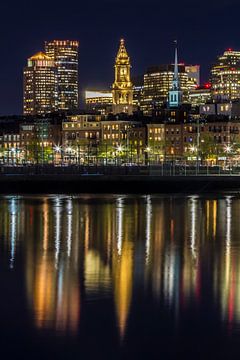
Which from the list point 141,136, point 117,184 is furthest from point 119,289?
point 141,136

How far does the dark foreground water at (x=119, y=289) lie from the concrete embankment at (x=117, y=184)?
34.2 m

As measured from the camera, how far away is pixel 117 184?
86750 millimetres

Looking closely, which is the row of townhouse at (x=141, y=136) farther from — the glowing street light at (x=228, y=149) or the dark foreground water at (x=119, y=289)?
the dark foreground water at (x=119, y=289)

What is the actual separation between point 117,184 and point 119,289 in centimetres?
6054

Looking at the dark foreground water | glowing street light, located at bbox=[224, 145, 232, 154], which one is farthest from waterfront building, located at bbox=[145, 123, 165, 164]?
the dark foreground water

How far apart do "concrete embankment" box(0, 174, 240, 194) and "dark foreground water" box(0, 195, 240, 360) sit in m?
34.2

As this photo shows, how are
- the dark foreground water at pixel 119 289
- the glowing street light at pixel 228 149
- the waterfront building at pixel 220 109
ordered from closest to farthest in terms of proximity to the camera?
the dark foreground water at pixel 119 289, the glowing street light at pixel 228 149, the waterfront building at pixel 220 109

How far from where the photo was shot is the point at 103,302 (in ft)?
79.6

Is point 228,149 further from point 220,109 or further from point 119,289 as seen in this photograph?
point 119,289

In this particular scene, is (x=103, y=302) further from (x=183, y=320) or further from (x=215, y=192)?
(x=215, y=192)

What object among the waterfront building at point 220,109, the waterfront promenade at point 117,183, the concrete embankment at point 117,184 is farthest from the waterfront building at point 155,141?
the concrete embankment at point 117,184

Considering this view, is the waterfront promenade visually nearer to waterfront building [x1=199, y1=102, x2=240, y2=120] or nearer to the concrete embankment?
the concrete embankment

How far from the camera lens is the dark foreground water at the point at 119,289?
20.3 m

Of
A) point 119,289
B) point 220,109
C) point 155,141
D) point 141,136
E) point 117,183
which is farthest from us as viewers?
point 220,109
